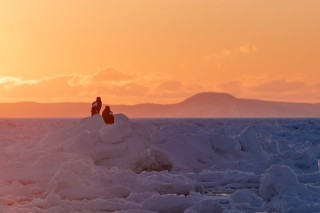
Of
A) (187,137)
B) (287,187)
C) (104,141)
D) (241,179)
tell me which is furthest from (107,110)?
(287,187)

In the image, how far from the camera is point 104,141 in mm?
19828

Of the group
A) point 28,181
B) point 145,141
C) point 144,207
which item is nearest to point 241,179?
point 145,141

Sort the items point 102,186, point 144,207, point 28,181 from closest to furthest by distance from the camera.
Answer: point 144,207, point 102,186, point 28,181

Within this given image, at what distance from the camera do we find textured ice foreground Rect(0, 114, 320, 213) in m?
11.9

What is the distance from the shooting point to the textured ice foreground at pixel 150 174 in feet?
39.2

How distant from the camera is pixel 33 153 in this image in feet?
66.2

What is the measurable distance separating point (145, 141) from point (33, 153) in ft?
11.0

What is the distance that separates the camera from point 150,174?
18.0 metres

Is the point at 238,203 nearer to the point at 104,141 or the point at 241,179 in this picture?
the point at 241,179

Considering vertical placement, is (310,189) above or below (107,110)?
below

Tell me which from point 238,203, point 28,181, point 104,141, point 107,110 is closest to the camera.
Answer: point 238,203

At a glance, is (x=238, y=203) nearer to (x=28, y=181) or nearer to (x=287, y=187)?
(x=287, y=187)

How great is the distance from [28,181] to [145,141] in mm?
5018

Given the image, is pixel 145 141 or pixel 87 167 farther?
pixel 145 141
